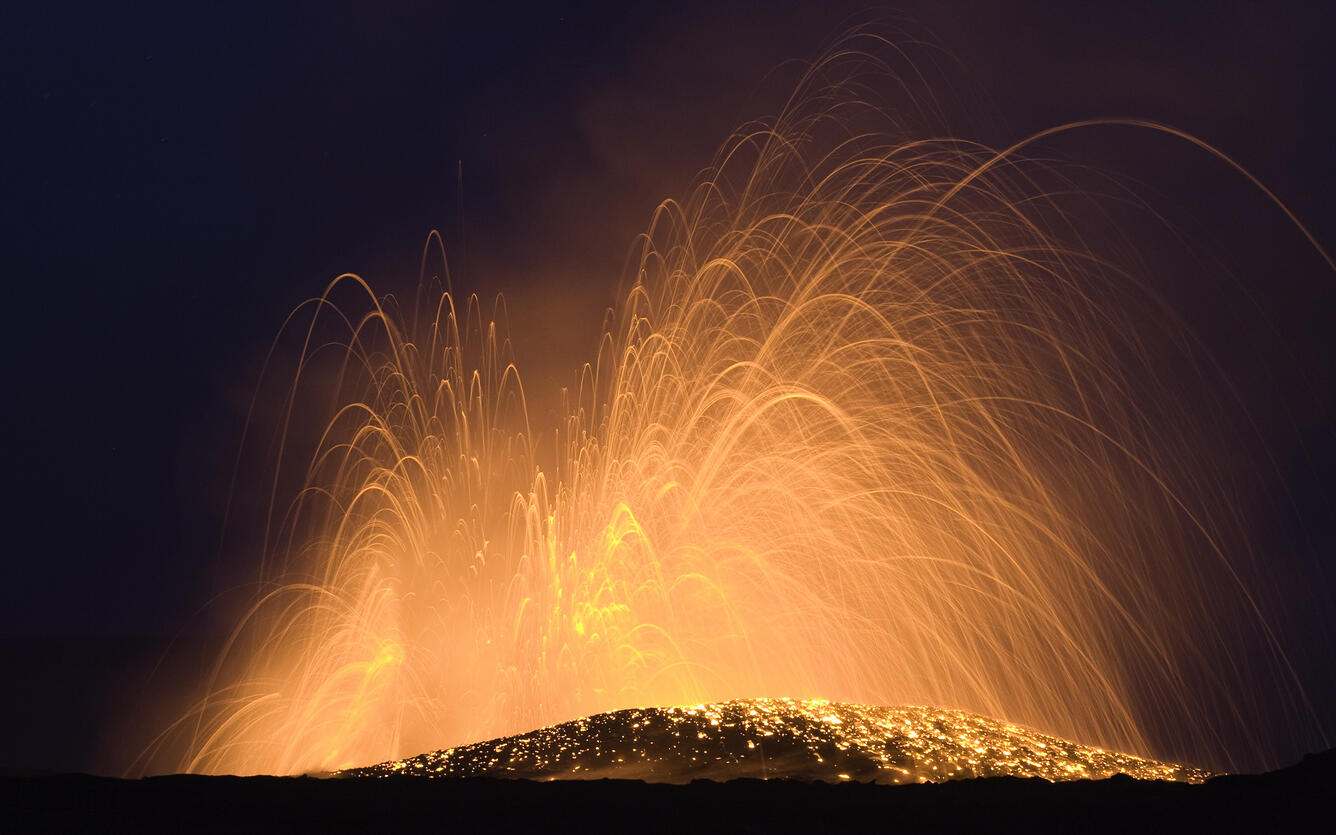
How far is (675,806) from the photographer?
11.9 meters

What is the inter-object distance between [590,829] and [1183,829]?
6.79 metres

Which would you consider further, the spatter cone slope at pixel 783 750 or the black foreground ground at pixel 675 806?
the spatter cone slope at pixel 783 750

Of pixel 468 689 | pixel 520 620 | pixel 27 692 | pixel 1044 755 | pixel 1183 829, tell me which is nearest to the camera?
pixel 1183 829

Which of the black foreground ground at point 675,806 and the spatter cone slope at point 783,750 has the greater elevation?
the spatter cone slope at point 783,750

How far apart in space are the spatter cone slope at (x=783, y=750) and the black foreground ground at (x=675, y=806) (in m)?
5.31

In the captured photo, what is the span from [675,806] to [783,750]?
8.09 m

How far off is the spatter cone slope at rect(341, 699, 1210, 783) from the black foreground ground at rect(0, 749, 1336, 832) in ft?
17.4

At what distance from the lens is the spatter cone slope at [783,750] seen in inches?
728

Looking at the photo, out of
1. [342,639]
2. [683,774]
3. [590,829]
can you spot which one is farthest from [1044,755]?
[342,639]

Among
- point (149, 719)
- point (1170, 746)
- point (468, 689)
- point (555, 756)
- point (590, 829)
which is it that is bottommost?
point (590, 829)

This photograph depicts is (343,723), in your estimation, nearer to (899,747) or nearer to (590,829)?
(899,747)

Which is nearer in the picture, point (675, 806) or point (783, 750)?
point (675, 806)

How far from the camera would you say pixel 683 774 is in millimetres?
18094

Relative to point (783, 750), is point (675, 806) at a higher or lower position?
lower
